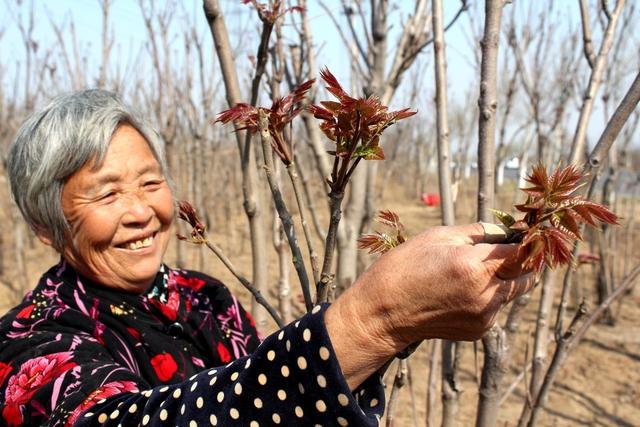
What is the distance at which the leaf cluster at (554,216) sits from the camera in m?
0.55

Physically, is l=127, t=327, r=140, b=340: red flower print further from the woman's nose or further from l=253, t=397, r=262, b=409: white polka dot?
l=253, t=397, r=262, b=409: white polka dot

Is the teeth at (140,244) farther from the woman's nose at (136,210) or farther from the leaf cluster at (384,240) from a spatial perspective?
the leaf cluster at (384,240)

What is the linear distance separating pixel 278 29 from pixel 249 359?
4.72 ft

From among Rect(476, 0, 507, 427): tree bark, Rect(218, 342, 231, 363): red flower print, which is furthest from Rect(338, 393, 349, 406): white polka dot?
Rect(218, 342, 231, 363): red flower print

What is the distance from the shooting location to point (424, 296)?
613mm

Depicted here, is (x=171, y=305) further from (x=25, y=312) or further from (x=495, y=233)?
(x=495, y=233)

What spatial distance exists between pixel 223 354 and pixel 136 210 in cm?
49

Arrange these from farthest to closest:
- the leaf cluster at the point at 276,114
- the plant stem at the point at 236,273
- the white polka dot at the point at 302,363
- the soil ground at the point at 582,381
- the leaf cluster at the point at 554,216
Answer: the soil ground at the point at 582,381, the plant stem at the point at 236,273, the leaf cluster at the point at 276,114, the white polka dot at the point at 302,363, the leaf cluster at the point at 554,216

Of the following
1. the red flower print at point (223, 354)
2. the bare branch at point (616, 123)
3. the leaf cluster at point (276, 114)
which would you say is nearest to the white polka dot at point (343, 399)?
the leaf cluster at point (276, 114)

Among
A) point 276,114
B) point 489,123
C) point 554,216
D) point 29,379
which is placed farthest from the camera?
point 489,123

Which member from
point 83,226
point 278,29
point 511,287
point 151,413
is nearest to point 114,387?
point 151,413

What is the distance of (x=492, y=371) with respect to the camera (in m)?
1.28

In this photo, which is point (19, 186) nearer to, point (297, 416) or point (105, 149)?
point (105, 149)

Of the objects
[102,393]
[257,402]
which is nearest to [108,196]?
[102,393]
